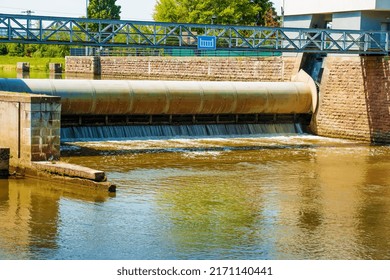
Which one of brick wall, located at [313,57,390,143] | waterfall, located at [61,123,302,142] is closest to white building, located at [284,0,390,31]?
brick wall, located at [313,57,390,143]

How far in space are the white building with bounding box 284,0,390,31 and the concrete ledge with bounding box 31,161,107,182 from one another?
19.5 metres

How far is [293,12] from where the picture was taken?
4334 centimetres

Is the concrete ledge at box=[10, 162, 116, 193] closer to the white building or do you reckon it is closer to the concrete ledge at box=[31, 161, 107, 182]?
the concrete ledge at box=[31, 161, 107, 182]

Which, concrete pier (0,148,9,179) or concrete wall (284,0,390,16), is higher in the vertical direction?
concrete wall (284,0,390,16)

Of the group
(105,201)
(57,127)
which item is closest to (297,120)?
(57,127)

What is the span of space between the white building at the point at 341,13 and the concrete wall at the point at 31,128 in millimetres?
18562

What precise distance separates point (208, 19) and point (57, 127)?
5098cm

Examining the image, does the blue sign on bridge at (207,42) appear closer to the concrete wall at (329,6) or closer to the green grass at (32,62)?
the concrete wall at (329,6)

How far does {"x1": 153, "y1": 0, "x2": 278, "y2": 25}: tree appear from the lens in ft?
244

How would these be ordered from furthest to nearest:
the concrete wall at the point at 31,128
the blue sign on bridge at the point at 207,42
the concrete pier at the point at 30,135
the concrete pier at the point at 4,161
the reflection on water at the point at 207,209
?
the blue sign on bridge at the point at 207,42, the concrete wall at the point at 31,128, the concrete pier at the point at 30,135, the concrete pier at the point at 4,161, the reflection on water at the point at 207,209

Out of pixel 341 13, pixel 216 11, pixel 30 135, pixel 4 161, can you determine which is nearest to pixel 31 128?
pixel 30 135

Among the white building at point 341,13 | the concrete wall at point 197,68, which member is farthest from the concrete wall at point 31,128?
the white building at point 341,13

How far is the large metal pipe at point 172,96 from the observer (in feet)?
107

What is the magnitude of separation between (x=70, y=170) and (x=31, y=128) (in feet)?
7.47
